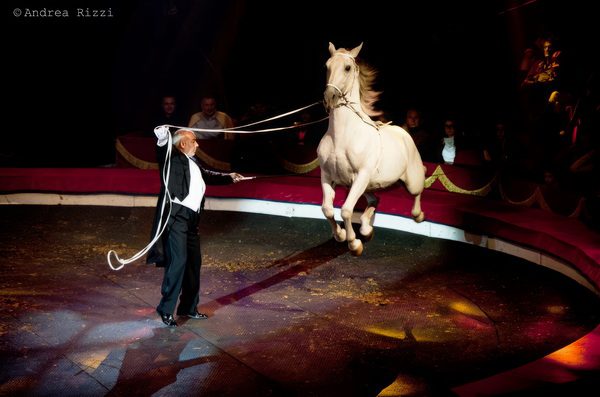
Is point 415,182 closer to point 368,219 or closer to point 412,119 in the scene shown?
point 368,219

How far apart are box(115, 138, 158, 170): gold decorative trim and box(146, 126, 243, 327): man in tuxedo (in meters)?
6.51

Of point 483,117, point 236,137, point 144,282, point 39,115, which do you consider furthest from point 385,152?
point 39,115

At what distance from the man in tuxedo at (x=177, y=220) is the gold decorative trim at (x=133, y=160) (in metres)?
6.51

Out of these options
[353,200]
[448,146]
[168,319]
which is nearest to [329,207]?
[353,200]

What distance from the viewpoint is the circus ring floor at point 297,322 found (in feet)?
16.5

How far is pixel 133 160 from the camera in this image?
12.9m

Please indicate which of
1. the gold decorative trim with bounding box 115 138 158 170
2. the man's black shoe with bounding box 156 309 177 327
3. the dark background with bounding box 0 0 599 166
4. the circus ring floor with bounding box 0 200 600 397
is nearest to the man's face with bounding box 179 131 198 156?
the man's black shoe with bounding box 156 309 177 327

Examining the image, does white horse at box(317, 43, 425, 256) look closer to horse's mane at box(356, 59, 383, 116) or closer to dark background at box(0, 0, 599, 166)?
horse's mane at box(356, 59, 383, 116)

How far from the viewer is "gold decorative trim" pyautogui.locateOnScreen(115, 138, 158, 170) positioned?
502 inches

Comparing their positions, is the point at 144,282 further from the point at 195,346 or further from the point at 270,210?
the point at 270,210

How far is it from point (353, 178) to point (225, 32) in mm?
8291

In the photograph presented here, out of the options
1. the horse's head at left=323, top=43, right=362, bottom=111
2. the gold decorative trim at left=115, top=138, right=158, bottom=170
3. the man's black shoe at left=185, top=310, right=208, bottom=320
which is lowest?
the man's black shoe at left=185, top=310, right=208, bottom=320

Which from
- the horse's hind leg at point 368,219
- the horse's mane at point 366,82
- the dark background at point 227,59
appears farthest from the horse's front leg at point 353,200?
the dark background at point 227,59

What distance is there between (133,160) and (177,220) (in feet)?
22.7
